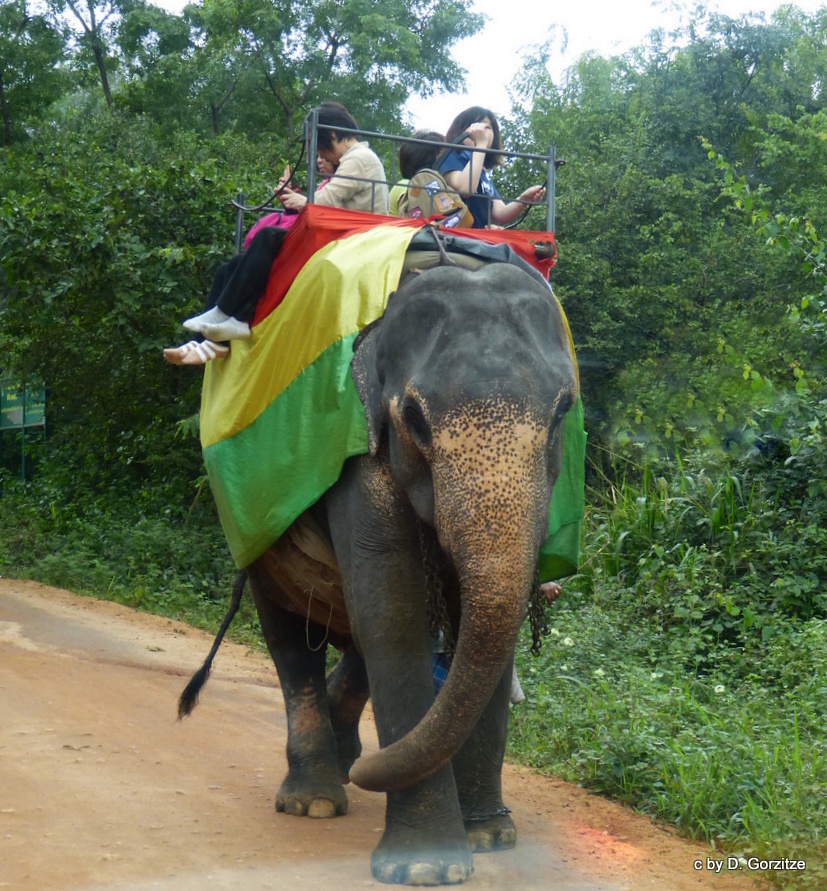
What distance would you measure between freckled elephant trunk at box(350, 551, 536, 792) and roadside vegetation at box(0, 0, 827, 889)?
1274 mm

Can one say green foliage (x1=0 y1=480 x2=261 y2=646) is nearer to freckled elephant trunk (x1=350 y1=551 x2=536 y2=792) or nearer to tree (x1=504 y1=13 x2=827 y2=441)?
tree (x1=504 y1=13 x2=827 y2=441)

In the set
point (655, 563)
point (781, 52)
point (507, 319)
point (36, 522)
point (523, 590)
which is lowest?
point (36, 522)

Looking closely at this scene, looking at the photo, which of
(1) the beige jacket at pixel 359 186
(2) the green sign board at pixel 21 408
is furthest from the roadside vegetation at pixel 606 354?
(1) the beige jacket at pixel 359 186

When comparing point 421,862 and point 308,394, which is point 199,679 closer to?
point 308,394

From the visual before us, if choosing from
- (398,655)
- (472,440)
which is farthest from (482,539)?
(398,655)

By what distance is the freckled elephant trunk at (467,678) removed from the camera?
11.1ft

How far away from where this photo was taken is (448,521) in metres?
3.50

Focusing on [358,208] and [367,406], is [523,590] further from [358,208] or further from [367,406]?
[358,208]

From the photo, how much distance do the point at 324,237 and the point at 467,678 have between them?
1797 millimetres

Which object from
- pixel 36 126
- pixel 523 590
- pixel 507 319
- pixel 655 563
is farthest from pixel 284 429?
pixel 36 126

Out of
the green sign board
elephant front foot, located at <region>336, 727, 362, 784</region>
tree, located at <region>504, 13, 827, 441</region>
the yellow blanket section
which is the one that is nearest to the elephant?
the yellow blanket section

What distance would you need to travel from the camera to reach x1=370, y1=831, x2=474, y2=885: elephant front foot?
3727 millimetres

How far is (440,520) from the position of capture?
354 cm

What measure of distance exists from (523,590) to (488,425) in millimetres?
465
